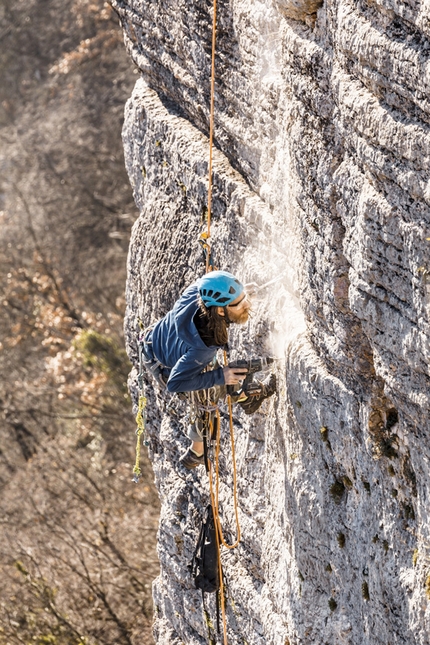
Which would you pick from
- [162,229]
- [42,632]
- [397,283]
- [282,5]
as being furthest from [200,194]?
[42,632]

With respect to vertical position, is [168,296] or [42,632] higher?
[168,296]

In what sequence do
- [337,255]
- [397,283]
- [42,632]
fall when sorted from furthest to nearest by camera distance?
[42,632]
[337,255]
[397,283]

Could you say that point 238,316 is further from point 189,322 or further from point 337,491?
point 337,491

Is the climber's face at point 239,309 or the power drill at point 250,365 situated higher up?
the climber's face at point 239,309

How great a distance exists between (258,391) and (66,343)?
12514 mm

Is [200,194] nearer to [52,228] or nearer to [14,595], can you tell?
[14,595]

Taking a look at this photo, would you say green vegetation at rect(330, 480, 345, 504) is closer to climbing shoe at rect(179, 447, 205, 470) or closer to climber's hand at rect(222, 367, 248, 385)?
climber's hand at rect(222, 367, 248, 385)

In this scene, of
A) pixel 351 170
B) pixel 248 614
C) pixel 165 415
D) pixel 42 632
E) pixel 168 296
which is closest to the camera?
pixel 351 170

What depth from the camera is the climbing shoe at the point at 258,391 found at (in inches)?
220

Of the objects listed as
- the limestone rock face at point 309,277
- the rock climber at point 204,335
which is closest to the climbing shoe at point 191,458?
the limestone rock face at point 309,277

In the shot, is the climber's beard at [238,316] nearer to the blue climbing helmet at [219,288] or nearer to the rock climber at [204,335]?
the rock climber at [204,335]

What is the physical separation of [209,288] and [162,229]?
2329mm

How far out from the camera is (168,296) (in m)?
7.14

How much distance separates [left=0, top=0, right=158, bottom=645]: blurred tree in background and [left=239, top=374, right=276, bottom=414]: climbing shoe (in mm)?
7913
